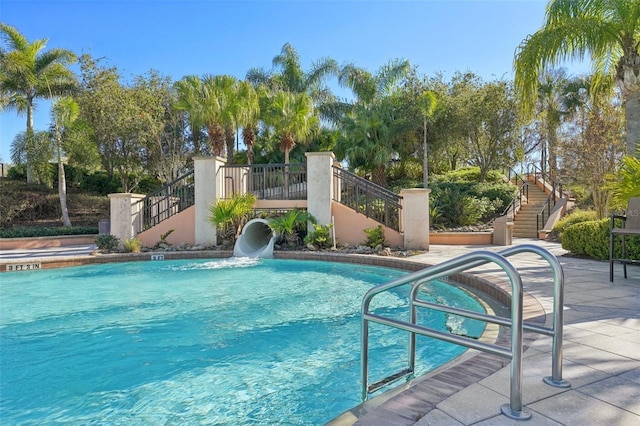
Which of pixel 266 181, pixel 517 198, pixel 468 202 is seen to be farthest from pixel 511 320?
pixel 517 198

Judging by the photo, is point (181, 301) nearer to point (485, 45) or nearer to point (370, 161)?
point (485, 45)

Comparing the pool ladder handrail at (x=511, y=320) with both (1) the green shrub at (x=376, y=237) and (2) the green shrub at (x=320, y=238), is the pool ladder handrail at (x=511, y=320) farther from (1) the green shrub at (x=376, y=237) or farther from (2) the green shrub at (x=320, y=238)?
(2) the green shrub at (x=320, y=238)

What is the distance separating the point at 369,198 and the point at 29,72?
1812 centimetres

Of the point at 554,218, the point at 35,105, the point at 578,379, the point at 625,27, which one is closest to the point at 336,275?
the point at 578,379

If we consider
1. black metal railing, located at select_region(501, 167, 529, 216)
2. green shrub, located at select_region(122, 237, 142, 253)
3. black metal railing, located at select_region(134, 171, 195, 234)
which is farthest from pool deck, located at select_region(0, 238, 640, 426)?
black metal railing, located at select_region(501, 167, 529, 216)

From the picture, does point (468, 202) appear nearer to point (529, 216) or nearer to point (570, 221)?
point (529, 216)

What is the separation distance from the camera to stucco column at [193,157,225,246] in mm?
11969

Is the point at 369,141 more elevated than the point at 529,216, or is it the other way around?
the point at 369,141

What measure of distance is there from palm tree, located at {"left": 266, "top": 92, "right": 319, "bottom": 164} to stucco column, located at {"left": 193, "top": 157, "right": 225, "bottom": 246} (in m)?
7.81

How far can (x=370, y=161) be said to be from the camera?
21.8 m

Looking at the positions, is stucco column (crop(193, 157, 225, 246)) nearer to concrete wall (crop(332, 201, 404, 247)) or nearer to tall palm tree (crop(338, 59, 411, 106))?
concrete wall (crop(332, 201, 404, 247))

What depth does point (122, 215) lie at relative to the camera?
12023 millimetres

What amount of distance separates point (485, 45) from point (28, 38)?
833 inches

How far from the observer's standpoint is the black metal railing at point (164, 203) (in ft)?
40.9
